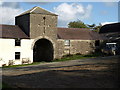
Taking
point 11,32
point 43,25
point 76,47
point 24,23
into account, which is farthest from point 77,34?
point 11,32

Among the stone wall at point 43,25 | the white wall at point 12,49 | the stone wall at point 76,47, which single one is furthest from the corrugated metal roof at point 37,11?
the stone wall at point 76,47

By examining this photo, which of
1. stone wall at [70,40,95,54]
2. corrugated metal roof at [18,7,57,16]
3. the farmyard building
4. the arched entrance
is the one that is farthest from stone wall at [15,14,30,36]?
stone wall at [70,40,95,54]

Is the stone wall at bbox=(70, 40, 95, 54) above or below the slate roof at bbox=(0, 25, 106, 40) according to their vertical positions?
below

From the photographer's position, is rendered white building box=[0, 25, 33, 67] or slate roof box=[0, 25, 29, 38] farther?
slate roof box=[0, 25, 29, 38]

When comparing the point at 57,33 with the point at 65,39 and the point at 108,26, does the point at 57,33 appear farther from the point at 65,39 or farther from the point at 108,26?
the point at 108,26

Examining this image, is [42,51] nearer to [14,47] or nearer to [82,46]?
[14,47]

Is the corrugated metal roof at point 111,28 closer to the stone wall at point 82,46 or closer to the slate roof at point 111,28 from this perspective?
the slate roof at point 111,28

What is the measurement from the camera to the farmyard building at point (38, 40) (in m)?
31.8

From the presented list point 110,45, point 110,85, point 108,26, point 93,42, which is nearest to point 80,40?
point 93,42

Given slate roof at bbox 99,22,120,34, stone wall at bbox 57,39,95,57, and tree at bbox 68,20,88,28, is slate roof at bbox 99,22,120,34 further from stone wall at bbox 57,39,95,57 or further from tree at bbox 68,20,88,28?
stone wall at bbox 57,39,95,57

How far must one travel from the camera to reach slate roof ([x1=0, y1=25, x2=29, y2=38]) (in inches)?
1249

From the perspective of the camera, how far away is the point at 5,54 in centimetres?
3116

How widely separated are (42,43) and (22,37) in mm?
5217

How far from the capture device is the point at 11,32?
108ft
